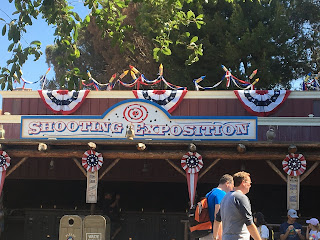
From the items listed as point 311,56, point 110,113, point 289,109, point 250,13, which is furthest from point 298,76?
point 110,113

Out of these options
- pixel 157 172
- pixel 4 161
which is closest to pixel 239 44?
pixel 157 172

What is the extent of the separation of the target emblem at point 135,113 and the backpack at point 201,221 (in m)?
8.03

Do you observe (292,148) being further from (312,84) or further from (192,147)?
(312,84)

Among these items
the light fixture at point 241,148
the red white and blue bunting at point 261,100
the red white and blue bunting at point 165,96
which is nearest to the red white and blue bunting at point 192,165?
the light fixture at point 241,148

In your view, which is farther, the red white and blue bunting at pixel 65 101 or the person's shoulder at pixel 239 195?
the red white and blue bunting at pixel 65 101

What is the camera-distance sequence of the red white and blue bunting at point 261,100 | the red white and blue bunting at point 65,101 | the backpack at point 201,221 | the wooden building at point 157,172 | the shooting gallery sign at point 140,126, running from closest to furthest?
the backpack at point 201,221
the shooting gallery sign at point 140,126
the wooden building at point 157,172
the red white and blue bunting at point 261,100
the red white and blue bunting at point 65,101

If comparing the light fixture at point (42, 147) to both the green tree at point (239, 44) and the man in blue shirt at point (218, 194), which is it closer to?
the green tree at point (239, 44)

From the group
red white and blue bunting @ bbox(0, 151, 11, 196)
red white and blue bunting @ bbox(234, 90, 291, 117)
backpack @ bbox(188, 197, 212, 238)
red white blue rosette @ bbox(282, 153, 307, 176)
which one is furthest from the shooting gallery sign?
backpack @ bbox(188, 197, 212, 238)

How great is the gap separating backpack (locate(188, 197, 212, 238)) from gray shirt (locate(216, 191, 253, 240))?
171 centimetres

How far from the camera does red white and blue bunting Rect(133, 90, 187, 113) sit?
18.8 metres

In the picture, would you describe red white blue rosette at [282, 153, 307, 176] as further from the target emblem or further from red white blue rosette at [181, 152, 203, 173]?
the target emblem

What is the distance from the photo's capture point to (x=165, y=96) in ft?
61.8

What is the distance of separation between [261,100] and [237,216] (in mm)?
12116

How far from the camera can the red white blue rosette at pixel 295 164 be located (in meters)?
14.9
